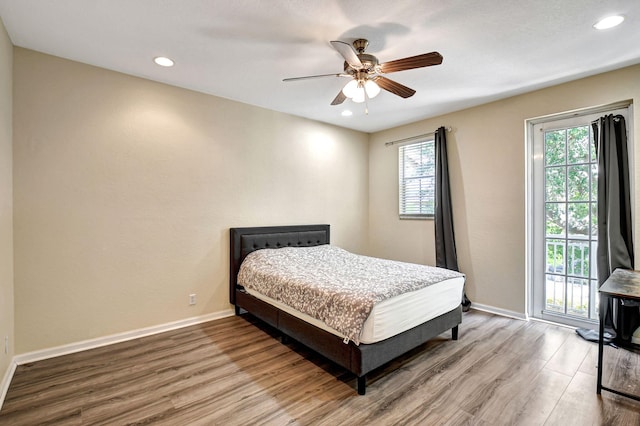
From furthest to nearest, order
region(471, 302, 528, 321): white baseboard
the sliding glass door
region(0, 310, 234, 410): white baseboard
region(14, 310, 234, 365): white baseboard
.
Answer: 1. region(471, 302, 528, 321): white baseboard
2. the sliding glass door
3. region(14, 310, 234, 365): white baseboard
4. region(0, 310, 234, 410): white baseboard

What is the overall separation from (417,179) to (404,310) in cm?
281

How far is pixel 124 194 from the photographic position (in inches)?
119

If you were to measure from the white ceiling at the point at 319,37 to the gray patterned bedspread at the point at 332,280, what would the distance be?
78.2 inches

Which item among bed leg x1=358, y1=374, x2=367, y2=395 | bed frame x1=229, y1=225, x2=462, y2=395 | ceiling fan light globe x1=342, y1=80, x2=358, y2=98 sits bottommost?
bed leg x1=358, y1=374, x2=367, y2=395

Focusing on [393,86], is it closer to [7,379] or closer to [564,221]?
[564,221]

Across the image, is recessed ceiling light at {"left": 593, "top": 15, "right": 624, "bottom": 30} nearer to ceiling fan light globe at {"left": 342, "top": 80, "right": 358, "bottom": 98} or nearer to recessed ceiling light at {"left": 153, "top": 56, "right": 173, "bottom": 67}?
ceiling fan light globe at {"left": 342, "top": 80, "right": 358, "bottom": 98}

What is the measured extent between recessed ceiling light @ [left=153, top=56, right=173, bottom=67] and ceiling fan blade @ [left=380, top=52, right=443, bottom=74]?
1966 millimetres

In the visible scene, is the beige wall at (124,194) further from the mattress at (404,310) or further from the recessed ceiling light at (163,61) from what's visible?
the mattress at (404,310)

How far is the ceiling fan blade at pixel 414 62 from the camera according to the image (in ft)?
6.70

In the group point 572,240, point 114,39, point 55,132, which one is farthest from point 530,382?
point 55,132

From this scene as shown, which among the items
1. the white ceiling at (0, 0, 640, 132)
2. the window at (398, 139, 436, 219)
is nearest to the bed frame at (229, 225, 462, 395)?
the window at (398, 139, 436, 219)

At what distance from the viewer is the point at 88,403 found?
2057 millimetres

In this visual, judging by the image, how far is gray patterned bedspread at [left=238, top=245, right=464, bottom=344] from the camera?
7.33ft

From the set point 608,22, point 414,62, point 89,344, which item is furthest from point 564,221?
point 89,344
